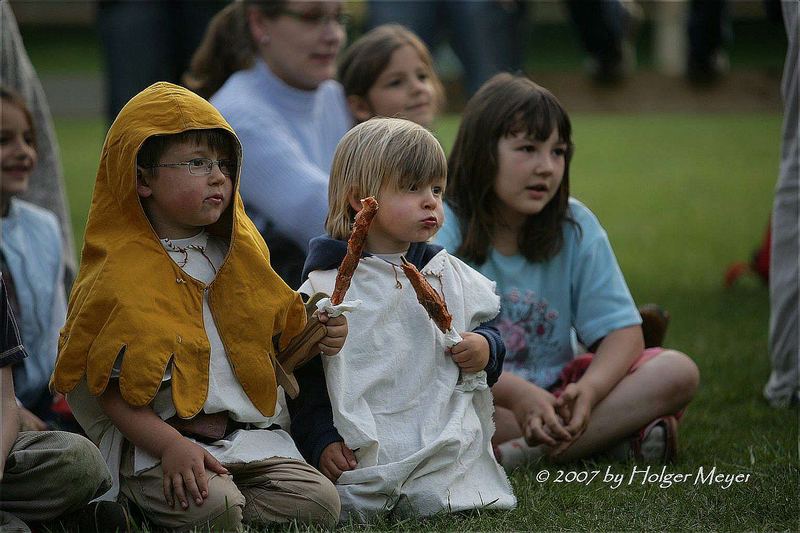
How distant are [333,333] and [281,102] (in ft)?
5.65

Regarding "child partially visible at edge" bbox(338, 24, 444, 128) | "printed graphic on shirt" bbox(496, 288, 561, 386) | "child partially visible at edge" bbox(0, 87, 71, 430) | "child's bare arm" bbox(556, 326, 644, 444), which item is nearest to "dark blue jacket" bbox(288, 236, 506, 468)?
"child's bare arm" bbox(556, 326, 644, 444)

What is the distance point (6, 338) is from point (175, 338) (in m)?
0.38

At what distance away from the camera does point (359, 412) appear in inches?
112

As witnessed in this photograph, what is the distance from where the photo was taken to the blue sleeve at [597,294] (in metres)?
3.56

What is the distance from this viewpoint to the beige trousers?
265 centimetres

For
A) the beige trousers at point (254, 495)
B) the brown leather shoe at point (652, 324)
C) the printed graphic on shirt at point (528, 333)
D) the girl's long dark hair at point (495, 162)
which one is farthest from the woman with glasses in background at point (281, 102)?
the beige trousers at point (254, 495)

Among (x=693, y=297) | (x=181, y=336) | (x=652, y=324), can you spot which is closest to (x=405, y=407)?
(x=181, y=336)

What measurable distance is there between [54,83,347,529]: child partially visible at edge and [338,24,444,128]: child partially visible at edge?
1458mm

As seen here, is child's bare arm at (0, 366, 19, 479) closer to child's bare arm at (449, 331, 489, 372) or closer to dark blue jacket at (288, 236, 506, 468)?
dark blue jacket at (288, 236, 506, 468)

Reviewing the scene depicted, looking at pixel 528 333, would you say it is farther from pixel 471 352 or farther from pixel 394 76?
pixel 394 76

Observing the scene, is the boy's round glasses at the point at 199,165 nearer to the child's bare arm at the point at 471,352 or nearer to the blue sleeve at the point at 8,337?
the blue sleeve at the point at 8,337

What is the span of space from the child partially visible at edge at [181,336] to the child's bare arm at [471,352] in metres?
0.32

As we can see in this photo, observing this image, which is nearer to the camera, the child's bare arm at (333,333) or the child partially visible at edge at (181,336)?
the child partially visible at edge at (181,336)

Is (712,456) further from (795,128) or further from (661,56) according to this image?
(661,56)
